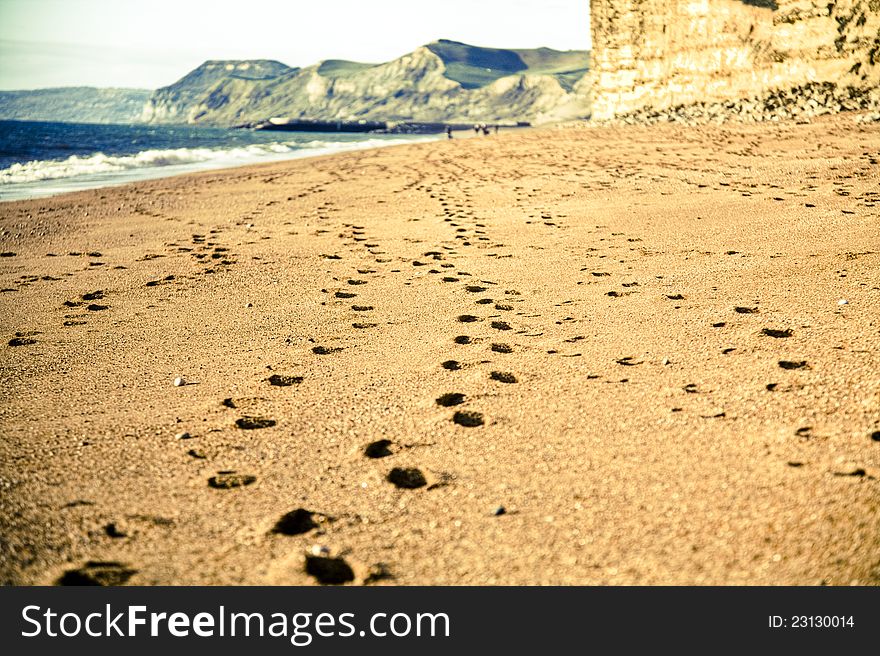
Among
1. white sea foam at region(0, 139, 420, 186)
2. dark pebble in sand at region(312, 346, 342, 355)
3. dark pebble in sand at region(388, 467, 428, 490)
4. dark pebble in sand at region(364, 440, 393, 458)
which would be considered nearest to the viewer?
dark pebble in sand at region(388, 467, 428, 490)

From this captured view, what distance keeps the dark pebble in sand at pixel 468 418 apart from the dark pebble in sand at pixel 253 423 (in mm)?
947

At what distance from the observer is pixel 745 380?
3.44 metres

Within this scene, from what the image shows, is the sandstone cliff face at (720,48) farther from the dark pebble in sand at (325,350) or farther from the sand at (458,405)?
the dark pebble in sand at (325,350)

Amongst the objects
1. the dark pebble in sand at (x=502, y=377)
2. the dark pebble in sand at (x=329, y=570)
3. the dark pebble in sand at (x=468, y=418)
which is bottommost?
the dark pebble in sand at (x=329, y=570)

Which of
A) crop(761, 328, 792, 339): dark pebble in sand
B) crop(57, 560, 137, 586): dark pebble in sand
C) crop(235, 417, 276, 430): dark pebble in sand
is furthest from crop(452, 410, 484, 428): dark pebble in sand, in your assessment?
crop(761, 328, 792, 339): dark pebble in sand

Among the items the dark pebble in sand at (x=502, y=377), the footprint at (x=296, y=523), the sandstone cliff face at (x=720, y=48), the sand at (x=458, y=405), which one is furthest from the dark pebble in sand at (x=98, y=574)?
the sandstone cliff face at (x=720, y=48)

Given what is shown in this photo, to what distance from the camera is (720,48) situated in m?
22.3

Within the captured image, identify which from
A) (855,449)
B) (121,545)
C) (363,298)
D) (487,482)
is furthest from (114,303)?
(855,449)

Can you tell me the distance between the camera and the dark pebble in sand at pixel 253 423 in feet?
10.7

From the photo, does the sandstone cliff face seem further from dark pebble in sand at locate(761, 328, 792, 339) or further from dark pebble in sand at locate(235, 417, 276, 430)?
dark pebble in sand at locate(235, 417, 276, 430)

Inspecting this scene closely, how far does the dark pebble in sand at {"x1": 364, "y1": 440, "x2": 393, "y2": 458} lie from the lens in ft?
9.71

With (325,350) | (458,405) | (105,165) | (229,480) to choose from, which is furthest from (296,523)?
(105,165)

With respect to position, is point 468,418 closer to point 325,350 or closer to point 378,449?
point 378,449

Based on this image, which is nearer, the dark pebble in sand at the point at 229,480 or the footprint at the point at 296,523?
the footprint at the point at 296,523
